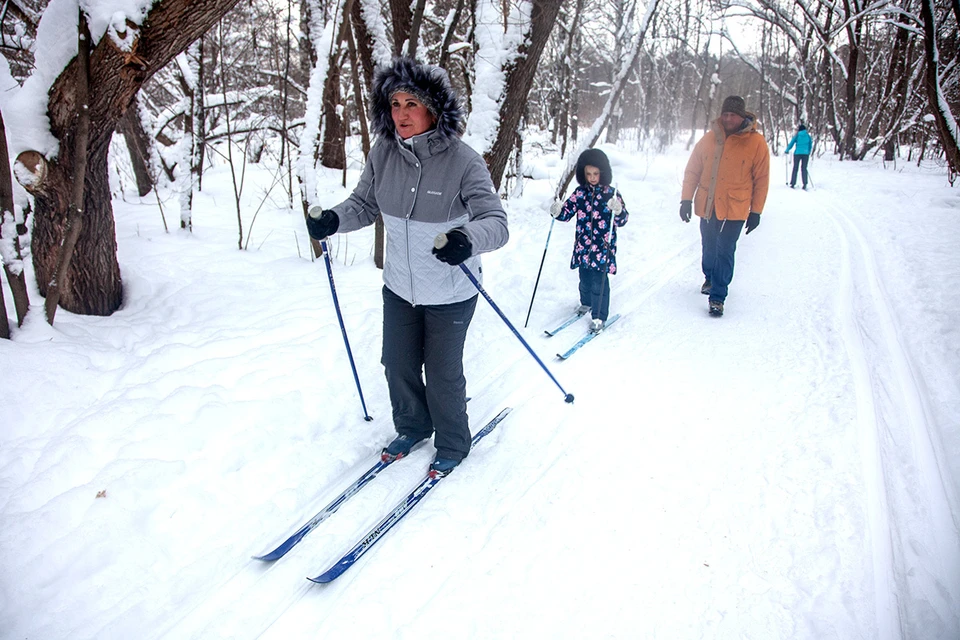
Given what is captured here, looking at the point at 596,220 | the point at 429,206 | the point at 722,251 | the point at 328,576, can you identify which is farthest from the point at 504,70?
the point at 328,576

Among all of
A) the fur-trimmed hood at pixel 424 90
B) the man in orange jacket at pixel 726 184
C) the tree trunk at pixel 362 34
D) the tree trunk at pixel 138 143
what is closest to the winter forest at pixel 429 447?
the fur-trimmed hood at pixel 424 90

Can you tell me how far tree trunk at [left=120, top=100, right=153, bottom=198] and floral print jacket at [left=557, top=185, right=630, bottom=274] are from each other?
529 centimetres

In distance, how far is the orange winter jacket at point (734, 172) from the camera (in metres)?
4.57

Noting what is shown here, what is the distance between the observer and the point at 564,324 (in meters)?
4.68

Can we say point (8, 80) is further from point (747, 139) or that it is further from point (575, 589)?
point (747, 139)

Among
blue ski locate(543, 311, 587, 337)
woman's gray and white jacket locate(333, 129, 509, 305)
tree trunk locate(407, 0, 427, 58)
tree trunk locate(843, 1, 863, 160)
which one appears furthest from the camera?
tree trunk locate(843, 1, 863, 160)

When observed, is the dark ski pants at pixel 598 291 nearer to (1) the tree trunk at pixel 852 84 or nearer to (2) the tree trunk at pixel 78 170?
(2) the tree trunk at pixel 78 170

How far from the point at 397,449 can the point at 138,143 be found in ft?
21.9

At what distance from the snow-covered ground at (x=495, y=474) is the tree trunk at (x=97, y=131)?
31 centimetres

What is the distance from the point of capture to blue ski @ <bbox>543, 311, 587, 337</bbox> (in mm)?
4508

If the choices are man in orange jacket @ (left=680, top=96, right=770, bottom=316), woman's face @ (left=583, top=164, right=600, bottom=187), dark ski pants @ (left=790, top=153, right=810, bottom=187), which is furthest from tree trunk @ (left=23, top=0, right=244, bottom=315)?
dark ski pants @ (left=790, top=153, right=810, bottom=187)

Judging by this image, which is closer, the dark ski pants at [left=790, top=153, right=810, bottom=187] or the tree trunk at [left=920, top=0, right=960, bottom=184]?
the tree trunk at [left=920, top=0, right=960, bottom=184]

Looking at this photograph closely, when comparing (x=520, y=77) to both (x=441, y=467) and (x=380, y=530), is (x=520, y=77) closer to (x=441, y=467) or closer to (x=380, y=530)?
(x=441, y=467)

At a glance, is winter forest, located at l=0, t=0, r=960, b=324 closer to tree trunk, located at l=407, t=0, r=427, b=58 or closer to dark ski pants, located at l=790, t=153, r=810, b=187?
tree trunk, located at l=407, t=0, r=427, b=58
